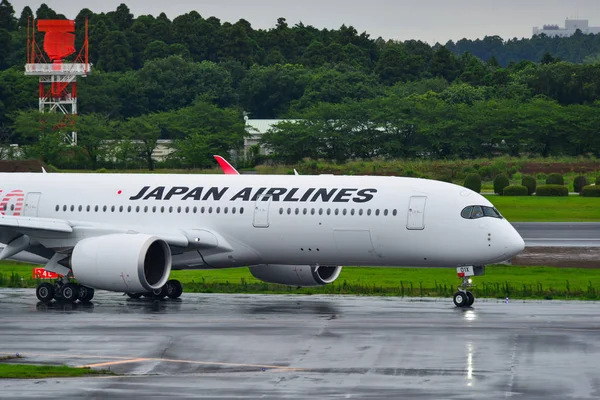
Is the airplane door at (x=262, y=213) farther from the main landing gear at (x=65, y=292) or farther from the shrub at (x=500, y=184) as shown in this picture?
the shrub at (x=500, y=184)

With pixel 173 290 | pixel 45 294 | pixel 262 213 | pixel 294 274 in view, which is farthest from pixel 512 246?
pixel 45 294

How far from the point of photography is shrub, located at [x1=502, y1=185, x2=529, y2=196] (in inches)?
3558

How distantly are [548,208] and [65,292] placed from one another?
49.1 meters

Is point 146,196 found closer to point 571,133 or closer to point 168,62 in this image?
point 571,133

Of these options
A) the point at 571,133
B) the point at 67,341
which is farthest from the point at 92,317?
the point at 571,133

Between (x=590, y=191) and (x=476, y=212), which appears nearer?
(x=476, y=212)

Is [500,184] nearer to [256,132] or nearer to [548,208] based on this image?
A: [548,208]

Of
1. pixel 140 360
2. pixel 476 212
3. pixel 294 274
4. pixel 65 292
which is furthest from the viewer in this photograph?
pixel 294 274

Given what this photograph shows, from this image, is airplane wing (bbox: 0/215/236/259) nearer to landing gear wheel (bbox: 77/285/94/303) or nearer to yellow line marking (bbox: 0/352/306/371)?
landing gear wheel (bbox: 77/285/94/303)

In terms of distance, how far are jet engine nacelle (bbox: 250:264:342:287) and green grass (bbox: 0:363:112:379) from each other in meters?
15.3

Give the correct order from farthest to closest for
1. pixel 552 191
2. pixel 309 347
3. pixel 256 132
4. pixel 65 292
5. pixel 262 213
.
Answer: pixel 256 132 → pixel 552 191 → pixel 65 292 → pixel 262 213 → pixel 309 347

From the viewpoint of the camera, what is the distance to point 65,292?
3891cm

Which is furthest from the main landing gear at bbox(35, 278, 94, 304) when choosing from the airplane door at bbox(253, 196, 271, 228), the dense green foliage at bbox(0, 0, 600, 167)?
the dense green foliage at bbox(0, 0, 600, 167)

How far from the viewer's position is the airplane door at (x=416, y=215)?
36.9 meters
